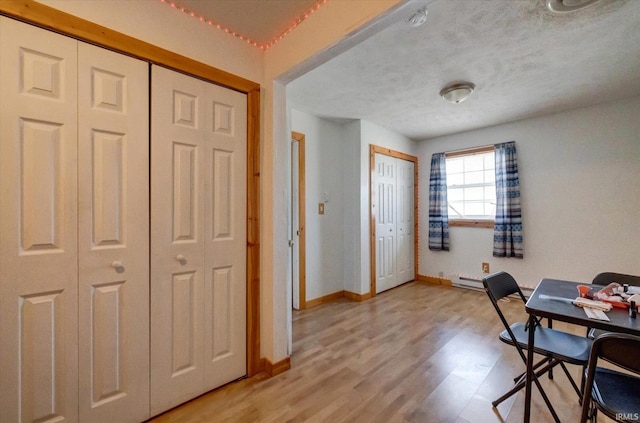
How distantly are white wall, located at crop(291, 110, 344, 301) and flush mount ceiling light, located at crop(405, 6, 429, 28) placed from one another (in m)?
1.77

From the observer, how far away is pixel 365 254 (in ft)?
12.2

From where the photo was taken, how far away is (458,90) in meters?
2.62

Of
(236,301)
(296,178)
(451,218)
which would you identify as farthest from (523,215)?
(236,301)

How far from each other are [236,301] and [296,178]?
1.80 meters

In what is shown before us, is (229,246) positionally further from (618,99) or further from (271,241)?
(618,99)

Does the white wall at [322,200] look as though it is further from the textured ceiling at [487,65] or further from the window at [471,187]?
the window at [471,187]

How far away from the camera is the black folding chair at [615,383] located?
3.15 feet

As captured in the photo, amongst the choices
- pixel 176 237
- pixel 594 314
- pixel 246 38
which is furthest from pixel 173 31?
pixel 594 314

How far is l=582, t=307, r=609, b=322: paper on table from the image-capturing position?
1.22 metres

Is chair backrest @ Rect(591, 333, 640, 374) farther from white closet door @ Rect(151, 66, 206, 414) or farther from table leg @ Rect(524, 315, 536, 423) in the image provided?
white closet door @ Rect(151, 66, 206, 414)

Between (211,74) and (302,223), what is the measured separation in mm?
1957

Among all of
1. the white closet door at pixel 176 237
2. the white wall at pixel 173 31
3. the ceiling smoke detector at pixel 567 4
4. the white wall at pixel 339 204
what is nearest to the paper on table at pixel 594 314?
the ceiling smoke detector at pixel 567 4

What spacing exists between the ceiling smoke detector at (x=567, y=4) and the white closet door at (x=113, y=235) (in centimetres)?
241

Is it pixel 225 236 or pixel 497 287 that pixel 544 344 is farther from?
pixel 225 236
